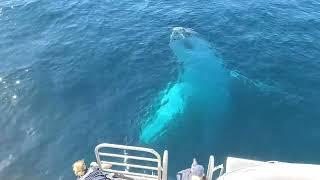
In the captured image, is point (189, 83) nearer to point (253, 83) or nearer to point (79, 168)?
point (253, 83)

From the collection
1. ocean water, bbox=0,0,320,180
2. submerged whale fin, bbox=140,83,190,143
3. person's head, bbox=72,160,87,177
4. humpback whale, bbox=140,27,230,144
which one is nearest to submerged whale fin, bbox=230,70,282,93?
ocean water, bbox=0,0,320,180

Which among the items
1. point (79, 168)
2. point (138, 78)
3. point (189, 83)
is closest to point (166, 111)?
point (189, 83)

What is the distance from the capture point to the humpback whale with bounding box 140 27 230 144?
33.3m

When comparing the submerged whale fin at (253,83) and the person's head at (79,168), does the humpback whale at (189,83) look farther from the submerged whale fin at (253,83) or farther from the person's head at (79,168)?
the person's head at (79,168)

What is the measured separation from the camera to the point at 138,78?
38.9m

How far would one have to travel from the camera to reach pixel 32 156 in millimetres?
30516

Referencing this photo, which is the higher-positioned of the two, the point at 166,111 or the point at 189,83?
the point at 189,83

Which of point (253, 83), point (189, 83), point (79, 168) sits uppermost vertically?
point (79, 168)

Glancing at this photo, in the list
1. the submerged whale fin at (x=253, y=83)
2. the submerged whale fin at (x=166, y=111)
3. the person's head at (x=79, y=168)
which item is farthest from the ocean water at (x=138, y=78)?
the person's head at (x=79, y=168)

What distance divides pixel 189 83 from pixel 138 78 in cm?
503

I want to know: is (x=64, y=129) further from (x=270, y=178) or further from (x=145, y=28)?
(x=270, y=178)

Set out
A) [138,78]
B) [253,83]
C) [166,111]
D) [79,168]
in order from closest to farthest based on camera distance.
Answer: [79,168] → [166,111] → [253,83] → [138,78]

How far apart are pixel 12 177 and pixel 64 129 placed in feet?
18.8

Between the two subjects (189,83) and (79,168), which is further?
(189,83)
